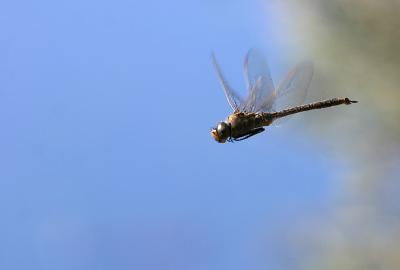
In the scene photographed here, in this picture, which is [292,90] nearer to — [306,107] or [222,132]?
[306,107]

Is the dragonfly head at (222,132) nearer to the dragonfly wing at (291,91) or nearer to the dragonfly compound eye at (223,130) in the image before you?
the dragonfly compound eye at (223,130)

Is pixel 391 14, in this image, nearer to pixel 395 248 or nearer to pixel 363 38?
pixel 363 38

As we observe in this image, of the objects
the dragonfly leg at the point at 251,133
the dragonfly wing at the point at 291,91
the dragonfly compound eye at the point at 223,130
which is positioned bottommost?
the dragonfly leg at the point at 251,133

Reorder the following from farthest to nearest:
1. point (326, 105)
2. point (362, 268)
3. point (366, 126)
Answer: point (366, 126) → point (362, 268) → point (326, 105)

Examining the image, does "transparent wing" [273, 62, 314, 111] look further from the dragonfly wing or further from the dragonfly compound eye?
the dragonfly compound eye

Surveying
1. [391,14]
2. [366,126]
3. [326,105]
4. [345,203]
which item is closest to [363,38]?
[391,14]

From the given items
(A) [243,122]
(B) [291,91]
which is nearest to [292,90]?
(B) [291,91]

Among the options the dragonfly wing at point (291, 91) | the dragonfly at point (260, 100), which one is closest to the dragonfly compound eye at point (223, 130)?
the dragonfly at point (260, 100)
